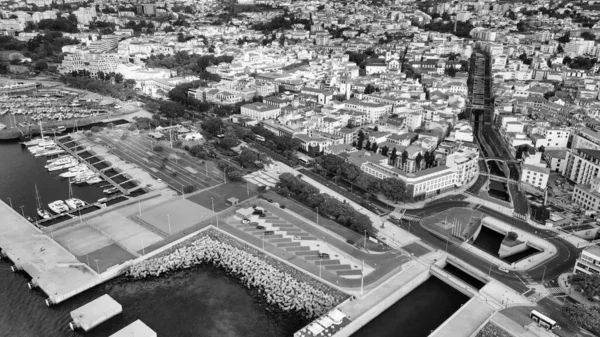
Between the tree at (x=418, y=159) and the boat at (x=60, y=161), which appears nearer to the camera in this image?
the tree at (x=418, y=159)

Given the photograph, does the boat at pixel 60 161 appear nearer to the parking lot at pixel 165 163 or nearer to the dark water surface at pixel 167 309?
the parking lot at pixel 165 163

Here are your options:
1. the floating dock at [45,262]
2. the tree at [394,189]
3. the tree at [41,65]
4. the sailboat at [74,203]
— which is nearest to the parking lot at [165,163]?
the sailboat at [74,203]

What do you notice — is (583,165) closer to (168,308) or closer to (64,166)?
(168,308)

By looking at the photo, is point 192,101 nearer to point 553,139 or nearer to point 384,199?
point 384,199

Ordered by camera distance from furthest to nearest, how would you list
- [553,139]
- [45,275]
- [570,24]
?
[570,24]
[553,139]
[45,275]

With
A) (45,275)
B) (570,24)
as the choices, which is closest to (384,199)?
(45,275)

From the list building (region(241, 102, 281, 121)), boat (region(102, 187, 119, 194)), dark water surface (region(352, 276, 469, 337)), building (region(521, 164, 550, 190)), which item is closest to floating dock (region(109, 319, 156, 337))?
dark water surface (region(352, 276, 469, 337))
